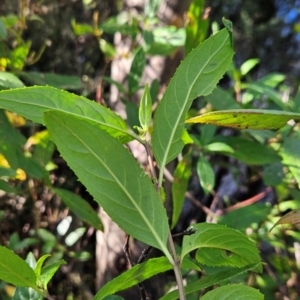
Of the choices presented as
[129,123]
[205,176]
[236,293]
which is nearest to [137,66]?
[129,123]

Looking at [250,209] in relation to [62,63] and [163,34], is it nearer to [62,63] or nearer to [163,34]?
[163,34]

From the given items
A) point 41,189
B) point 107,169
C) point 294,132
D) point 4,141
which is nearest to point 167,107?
point 107,169

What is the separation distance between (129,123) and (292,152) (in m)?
0.33

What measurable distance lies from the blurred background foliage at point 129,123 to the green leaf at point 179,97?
313 millimetres

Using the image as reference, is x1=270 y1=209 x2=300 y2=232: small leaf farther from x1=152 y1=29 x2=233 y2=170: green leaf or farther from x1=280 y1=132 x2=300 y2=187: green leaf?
x1=280 y1=132 x2=300 y2=187: green leaf

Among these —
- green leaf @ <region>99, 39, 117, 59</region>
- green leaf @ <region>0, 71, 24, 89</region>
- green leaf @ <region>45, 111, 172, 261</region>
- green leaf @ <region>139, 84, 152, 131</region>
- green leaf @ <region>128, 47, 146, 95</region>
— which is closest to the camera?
green leaf @ <region>45, 111, 172, 261</region>

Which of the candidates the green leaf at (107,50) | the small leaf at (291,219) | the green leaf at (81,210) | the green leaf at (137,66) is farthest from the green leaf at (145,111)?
the green leaf at (107,50)

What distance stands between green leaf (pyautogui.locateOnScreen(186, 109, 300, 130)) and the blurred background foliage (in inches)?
11.5

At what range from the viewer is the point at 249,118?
438 millimetres

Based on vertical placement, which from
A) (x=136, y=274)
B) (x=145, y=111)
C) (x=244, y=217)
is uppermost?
(x=145, y=111)

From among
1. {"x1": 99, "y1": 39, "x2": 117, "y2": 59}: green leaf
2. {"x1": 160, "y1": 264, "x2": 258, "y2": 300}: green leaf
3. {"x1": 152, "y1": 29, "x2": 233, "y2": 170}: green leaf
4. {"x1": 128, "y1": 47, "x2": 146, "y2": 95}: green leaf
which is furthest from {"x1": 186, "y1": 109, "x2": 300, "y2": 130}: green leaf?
{"x1": 99, "y1": 39, "x2": 117, "y2": 59}: green leaf

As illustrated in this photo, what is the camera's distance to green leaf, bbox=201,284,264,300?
1.26 feet

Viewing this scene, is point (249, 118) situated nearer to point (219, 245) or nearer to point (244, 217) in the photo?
point (219, 245)

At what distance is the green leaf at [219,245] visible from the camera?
0.42 meters
